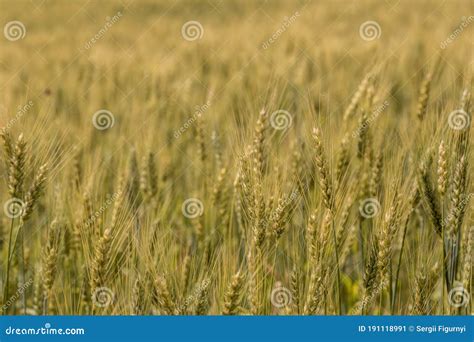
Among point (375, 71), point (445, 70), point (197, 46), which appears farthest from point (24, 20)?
point (375, 71)

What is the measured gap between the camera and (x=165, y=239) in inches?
100

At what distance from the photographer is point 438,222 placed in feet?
7.89

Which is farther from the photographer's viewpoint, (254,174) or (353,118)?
(353,118)

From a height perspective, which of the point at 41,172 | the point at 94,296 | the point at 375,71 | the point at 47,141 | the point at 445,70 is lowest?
the point at 94,296

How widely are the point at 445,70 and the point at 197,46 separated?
3493mm

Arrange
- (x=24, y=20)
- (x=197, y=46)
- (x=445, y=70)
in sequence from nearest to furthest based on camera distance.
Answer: (x=445, y=70) → (x=197, y=46) → (x=24, y=20)

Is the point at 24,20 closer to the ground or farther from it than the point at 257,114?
farther from it

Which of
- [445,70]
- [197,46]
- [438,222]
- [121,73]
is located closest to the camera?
[438,222]

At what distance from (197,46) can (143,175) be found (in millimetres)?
4645

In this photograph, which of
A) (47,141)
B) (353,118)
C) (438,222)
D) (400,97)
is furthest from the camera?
(400,97)

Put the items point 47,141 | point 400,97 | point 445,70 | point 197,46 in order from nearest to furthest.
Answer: point 47,141 < point 445,70 < point 400,97 < point 197,46

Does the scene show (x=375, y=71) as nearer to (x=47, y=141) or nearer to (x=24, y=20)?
(x=47, y=141)

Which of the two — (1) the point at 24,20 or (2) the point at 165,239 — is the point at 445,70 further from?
(1) the point at 24,20

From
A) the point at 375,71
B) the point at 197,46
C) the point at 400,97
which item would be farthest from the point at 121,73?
the point at 375,71
